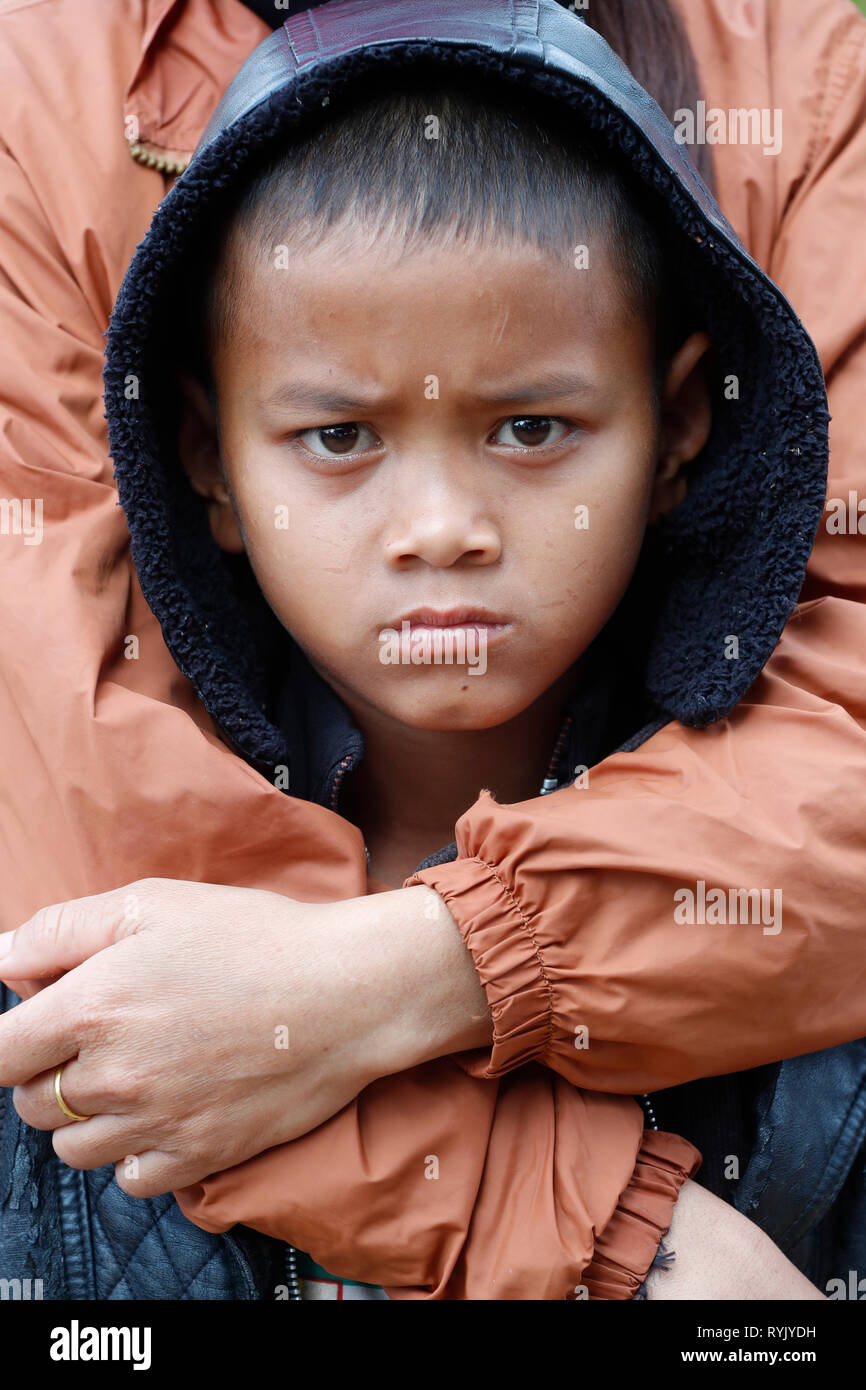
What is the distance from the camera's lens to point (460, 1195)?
1.29 m

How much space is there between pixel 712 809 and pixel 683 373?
0.48 metres

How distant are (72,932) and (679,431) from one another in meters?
0.82

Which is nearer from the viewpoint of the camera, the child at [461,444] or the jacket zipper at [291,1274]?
the child at [461,444]

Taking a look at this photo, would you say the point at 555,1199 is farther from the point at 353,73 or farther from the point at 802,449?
the point at 353,73

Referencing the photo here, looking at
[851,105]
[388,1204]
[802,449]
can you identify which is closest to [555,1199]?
[388,1204]

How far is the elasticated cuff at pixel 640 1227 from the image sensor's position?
1.32m

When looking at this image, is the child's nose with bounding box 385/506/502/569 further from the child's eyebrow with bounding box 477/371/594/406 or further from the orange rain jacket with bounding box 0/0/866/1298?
the orange rain jacket with bounding box 0/0/866/1298

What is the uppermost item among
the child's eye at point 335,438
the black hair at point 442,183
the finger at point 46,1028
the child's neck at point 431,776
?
the black hair at point 442,183

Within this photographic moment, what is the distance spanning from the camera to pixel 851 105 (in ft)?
5.37

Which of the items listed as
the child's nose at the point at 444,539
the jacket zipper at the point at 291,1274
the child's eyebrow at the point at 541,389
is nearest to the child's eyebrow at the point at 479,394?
the child's eyebrow at the point at 541,389

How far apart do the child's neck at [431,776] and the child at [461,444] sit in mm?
190

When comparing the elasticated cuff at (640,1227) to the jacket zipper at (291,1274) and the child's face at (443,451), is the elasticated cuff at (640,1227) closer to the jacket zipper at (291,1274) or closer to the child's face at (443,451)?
the jacket zipper at (291,1274)

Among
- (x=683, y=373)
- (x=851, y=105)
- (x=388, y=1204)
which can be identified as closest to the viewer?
(x=388, y=1204)

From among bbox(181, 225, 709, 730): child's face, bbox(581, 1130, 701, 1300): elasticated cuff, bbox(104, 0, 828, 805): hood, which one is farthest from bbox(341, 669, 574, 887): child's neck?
bbox(581, 1130, 701, 1300): elasticated cuff
